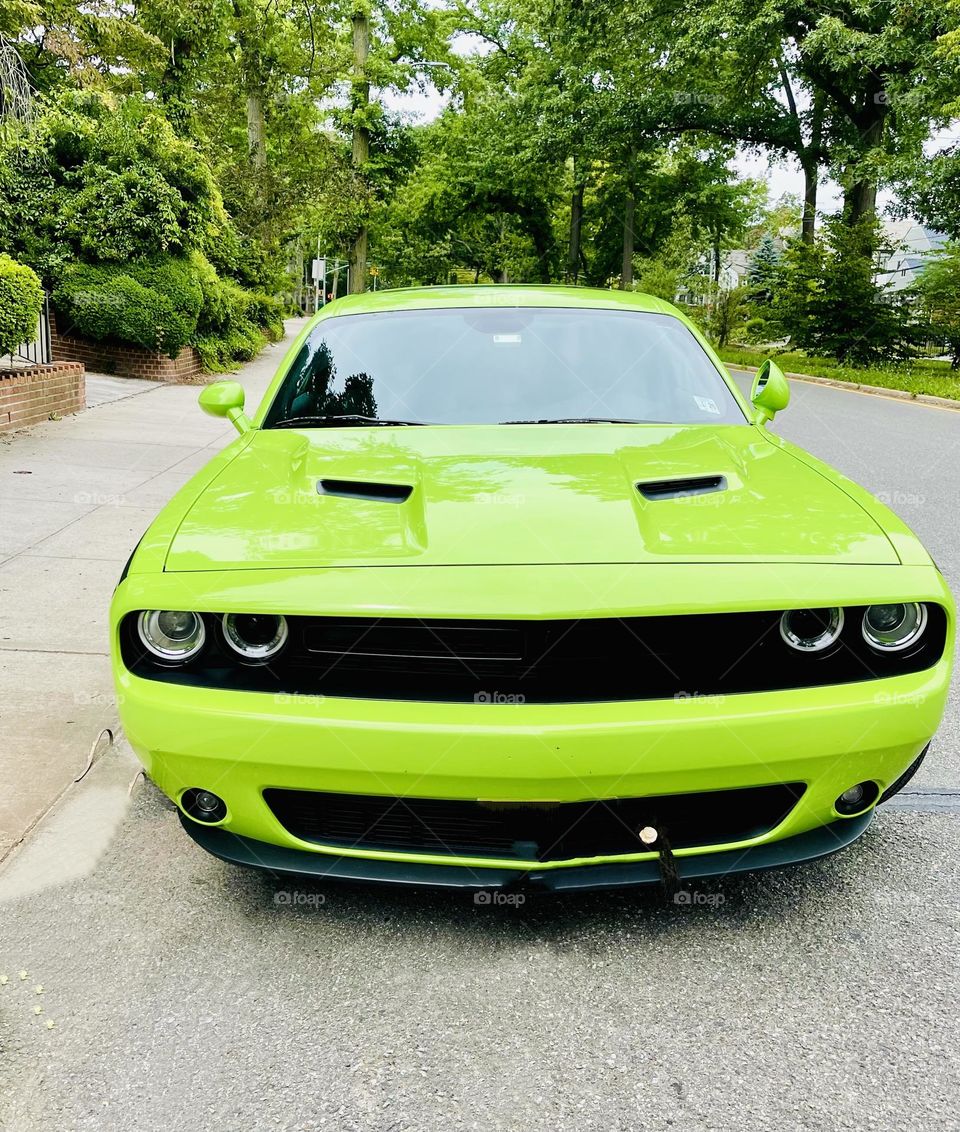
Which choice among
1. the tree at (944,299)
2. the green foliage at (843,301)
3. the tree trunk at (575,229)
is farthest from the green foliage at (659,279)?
the tree at (944,299)

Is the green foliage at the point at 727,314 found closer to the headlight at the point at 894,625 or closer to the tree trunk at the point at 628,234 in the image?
the tree trunk at the point at 628,234

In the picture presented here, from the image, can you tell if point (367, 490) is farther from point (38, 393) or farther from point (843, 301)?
point (843, 301)

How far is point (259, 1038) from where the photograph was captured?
2156mm

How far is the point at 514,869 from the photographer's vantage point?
7.55ft

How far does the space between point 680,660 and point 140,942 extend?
4.86 feet

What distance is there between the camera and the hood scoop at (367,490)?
104 inches

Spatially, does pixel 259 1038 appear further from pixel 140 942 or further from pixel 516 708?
pixel 516 708

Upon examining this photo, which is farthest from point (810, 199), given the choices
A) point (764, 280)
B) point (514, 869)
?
point (514, 869)

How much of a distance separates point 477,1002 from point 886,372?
2145cm

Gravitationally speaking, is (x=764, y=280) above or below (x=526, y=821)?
below

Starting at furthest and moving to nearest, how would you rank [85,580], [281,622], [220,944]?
[85,580], [220,944], [281,622]

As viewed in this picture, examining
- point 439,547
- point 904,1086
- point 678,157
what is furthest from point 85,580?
point 678,157

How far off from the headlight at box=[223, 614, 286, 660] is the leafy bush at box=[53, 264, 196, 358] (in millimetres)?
12884

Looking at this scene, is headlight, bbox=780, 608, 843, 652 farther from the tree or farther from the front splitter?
the tree
